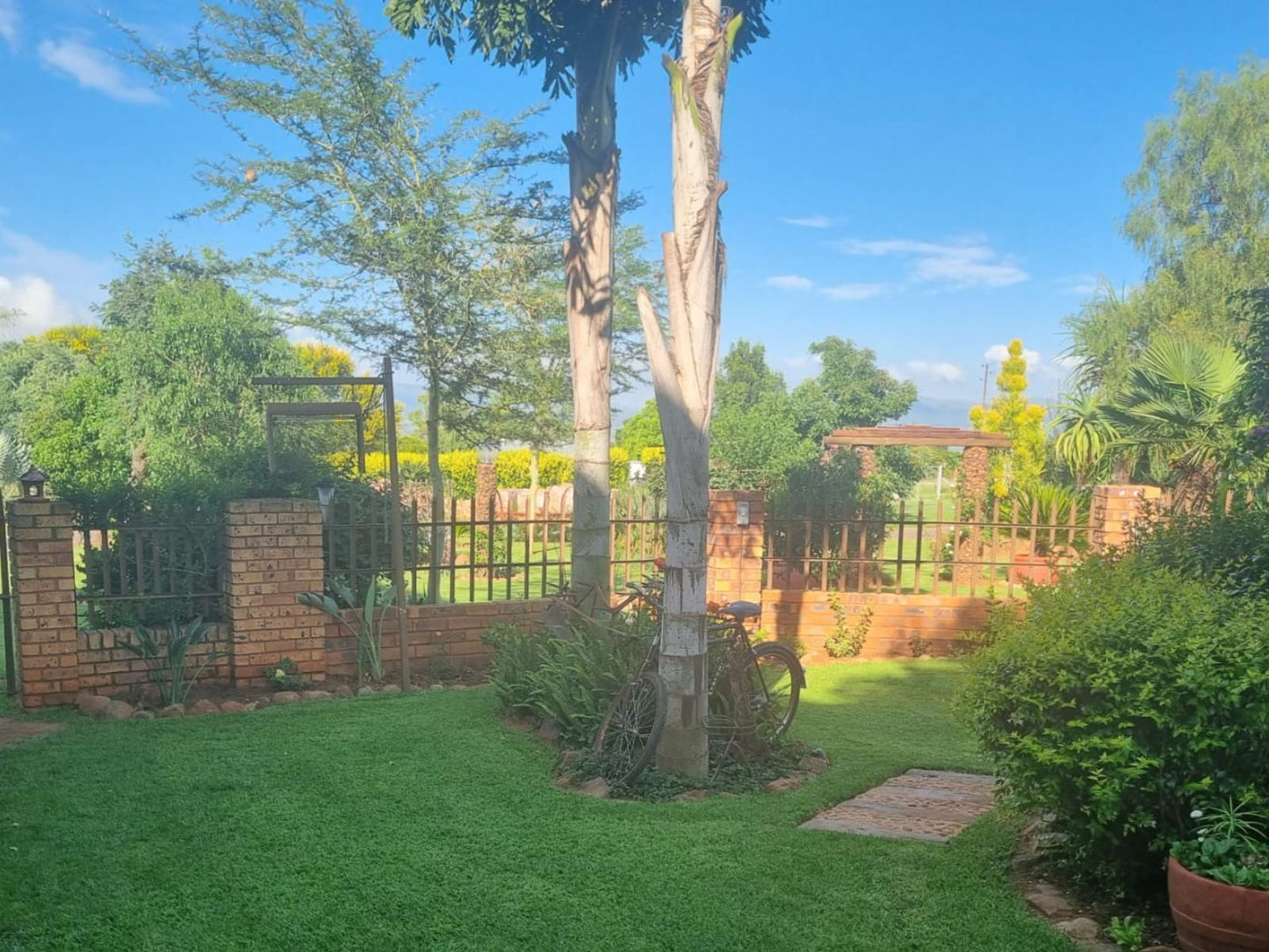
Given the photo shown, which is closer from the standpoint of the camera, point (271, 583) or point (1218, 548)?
point (1218, 548)

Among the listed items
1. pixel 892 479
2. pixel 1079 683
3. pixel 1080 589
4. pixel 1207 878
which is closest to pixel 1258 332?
pixel 1080 589

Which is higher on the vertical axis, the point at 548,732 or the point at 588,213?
the point at 588,213

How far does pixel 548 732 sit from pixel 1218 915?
389cm

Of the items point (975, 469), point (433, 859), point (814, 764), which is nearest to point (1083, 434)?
point (975, 469)

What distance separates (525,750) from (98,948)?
2729 mm

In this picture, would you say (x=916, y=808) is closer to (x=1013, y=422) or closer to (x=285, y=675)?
(x=285, y=675)

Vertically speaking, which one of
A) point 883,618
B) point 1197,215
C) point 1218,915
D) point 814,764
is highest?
point 1197,215

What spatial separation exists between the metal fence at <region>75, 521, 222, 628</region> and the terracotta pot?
6.48 m

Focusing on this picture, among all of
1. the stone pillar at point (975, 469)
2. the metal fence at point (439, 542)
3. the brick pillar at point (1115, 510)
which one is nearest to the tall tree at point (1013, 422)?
the stone pillar at point (975, 469)

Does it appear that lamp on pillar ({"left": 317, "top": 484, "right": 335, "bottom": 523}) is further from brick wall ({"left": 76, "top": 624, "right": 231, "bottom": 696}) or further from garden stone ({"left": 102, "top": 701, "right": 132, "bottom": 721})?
garden stone ({"left": 102, "top": 701, "right": 132, "bottom": 721})

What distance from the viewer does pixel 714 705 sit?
5.50 m

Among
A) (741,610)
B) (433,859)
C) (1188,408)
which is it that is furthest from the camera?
(1188,408)

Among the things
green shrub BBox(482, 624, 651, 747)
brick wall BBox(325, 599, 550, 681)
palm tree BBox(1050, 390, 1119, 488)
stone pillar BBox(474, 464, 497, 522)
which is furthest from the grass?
stone pillar BBox(474, 464, 497, 522)

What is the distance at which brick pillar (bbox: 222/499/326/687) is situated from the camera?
7.06 m
